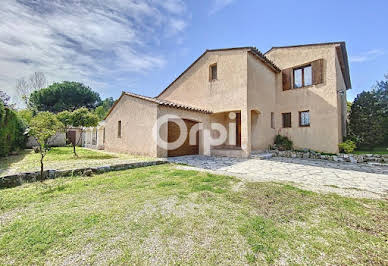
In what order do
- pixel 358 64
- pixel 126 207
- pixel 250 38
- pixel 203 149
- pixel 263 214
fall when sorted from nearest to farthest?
pixel 263 214 < pixel 126 207 < pixel 203 149 < pixel 250 38 < pixel 358 64

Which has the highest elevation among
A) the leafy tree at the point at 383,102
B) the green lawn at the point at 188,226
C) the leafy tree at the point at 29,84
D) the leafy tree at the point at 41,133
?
the leafy tree at the point at 29,84

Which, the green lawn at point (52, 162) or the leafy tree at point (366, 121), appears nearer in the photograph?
the green lawn at point (52, 162)

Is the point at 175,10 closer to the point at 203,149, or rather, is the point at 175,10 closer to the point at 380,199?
the point at 203,149

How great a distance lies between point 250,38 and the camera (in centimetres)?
1296

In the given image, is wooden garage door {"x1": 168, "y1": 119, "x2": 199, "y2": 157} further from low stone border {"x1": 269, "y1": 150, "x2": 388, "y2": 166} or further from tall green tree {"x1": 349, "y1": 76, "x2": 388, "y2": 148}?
tall green tree {"x1": 349, "y1": 76, "x2": 388, "y2": 148}

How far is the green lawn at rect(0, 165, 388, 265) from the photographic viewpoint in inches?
77.9

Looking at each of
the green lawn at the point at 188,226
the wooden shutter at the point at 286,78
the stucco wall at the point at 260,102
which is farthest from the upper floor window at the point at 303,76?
the green lawn at the point at 188,226

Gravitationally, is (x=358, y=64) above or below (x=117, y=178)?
above

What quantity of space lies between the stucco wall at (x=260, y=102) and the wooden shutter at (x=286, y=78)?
3.62ft

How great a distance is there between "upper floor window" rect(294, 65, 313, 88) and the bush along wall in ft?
62.1

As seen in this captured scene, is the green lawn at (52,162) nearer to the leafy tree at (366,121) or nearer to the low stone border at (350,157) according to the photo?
the low stone border at (350,157)

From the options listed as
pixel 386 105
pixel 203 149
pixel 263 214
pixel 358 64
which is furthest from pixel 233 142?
pixel 358 64

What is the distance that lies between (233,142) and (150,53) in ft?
31.8

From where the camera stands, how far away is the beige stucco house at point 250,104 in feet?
35.0
